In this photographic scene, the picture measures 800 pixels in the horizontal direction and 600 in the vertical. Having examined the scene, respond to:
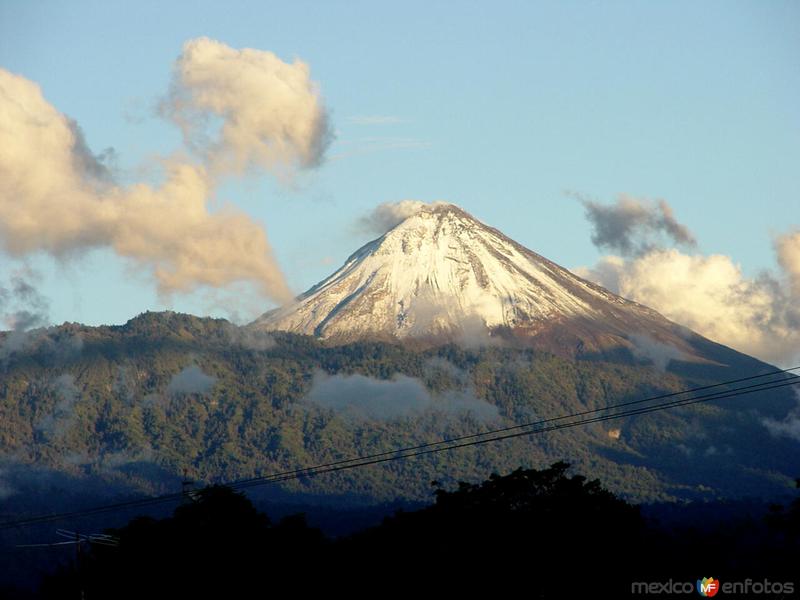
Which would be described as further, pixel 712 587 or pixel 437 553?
pixel 437 553

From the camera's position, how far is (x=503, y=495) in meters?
88.6

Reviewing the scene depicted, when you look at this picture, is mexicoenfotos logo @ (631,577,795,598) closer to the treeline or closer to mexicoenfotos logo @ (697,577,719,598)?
mexicoenfotos logo @ (697,577,719,598)

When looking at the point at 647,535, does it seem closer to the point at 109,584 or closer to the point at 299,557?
the point at 299,557

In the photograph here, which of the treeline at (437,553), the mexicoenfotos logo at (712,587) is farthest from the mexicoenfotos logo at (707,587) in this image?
the treeline at (437,553)

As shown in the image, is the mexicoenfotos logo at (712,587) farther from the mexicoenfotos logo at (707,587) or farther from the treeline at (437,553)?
the treeline at (437,553)

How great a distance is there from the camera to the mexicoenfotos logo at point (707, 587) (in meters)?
69.1

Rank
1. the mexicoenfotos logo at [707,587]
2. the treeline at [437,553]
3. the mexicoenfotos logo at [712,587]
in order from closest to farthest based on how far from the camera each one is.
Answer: the mexicoenfotos logo at [712,587], the mexicoenfotos logo at [707,587], the treeline at [437,553]

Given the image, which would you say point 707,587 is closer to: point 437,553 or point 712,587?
point 712,587

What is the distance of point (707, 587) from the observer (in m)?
69.8

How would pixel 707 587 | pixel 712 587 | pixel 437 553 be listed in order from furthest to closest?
pixel 437 553 < pixel 712 587 < pixel 707 587

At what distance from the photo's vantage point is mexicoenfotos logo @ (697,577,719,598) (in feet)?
227

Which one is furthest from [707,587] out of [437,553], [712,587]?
[437,553]

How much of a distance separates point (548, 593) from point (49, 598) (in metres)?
37.3

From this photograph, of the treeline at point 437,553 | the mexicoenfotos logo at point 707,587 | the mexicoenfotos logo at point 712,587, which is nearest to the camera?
the mexicoenfotos logo at point 712,587
